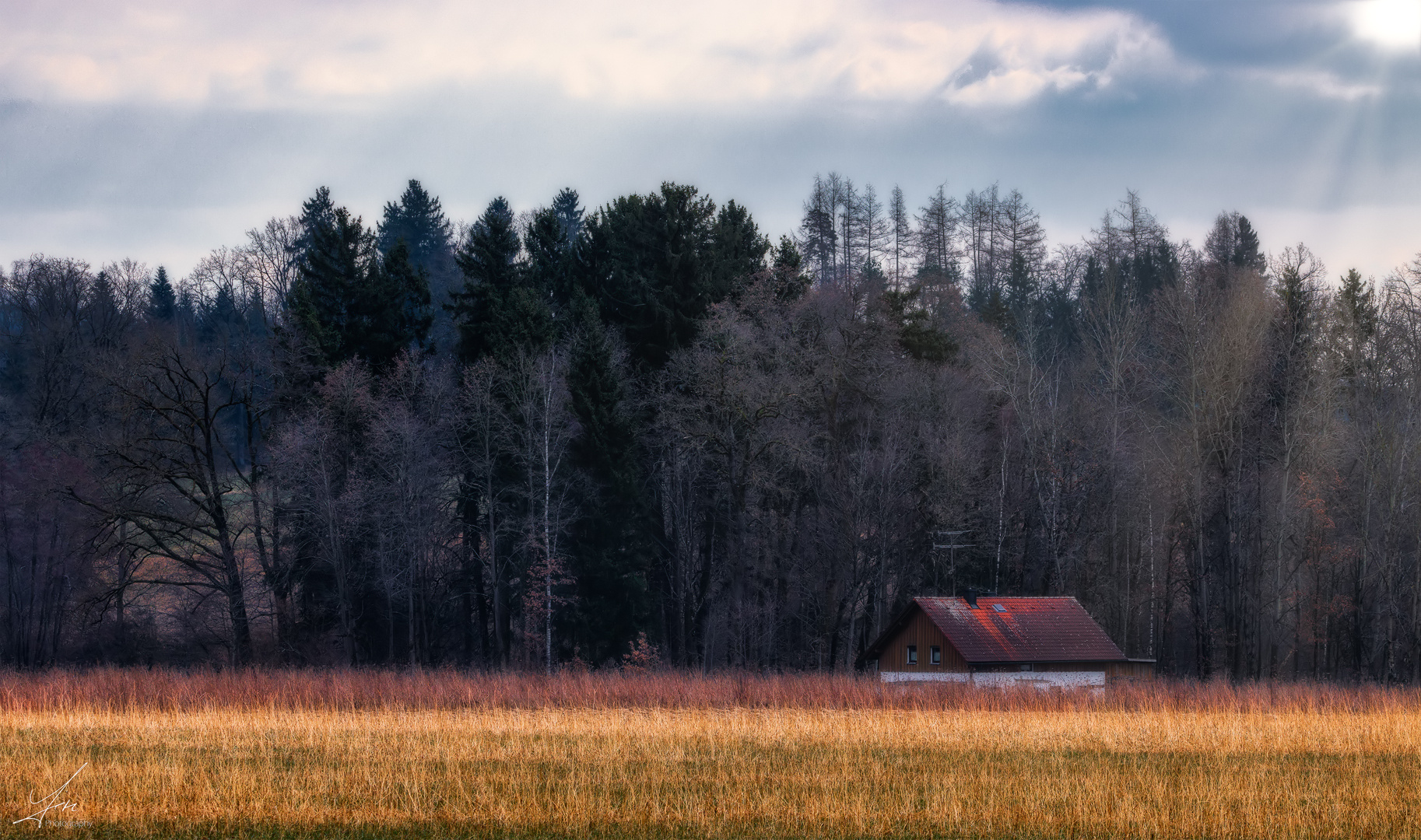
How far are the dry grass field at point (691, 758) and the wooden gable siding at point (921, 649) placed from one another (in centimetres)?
939

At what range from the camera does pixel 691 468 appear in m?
51.6

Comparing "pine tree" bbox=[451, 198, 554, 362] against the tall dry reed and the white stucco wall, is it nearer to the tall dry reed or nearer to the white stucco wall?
the tall dry reed

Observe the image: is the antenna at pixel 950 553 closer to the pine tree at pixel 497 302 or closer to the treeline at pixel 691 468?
the treeline at pixel 691 468

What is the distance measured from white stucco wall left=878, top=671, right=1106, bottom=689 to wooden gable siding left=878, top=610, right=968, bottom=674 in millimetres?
323

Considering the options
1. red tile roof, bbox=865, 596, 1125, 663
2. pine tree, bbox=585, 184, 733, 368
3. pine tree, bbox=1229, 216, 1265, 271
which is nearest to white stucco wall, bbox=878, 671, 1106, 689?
red tile roof, bbox=865, 596, 1125, 663

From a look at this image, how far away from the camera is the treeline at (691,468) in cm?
4747

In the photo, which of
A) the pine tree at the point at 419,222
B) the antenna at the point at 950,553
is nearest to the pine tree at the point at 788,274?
the antenna at the point at 950,553

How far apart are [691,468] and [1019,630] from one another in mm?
14731

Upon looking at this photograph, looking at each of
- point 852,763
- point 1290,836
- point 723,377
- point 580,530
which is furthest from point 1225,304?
point 1290,836

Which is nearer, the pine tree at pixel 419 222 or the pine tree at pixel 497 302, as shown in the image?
the pine tree at pixel 497 302

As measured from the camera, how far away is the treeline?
47.5 metres

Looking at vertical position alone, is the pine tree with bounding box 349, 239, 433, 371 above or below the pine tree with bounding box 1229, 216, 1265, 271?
below

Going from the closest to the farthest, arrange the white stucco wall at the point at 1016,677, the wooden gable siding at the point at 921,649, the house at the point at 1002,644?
the white stucco wall at the point at 1016,677 → the house at the point at 1002,644 → the wooden gable siding at the point at 921,649

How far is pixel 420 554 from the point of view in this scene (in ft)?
161
